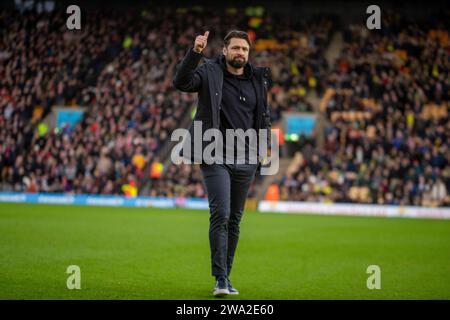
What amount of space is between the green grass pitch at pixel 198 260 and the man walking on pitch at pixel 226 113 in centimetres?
58

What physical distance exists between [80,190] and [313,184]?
9445mm

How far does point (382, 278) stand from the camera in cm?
898

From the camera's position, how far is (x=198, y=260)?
10602 mm

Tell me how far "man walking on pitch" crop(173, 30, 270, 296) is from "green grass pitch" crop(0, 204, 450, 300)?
58cm

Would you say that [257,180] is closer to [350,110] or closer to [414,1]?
[350,110]

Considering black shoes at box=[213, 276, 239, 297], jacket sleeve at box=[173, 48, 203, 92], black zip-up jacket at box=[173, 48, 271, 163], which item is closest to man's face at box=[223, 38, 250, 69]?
black zip-up jacket at box=[173, 48, 271, 163]

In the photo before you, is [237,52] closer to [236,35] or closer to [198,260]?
[236,35]

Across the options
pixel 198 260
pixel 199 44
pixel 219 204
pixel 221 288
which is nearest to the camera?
pixel 199 44

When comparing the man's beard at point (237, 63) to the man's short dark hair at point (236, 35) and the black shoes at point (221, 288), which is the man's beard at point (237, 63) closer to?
the man's short dark hair at point (236, 35)

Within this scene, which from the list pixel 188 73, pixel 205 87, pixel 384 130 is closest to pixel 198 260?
pixel 205 87

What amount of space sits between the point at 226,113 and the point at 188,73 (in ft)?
2.11

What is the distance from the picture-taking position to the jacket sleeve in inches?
266

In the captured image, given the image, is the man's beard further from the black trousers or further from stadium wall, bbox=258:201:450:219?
stadium wall, bbox=258:201:450:219

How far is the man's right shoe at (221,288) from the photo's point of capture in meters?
6.85
